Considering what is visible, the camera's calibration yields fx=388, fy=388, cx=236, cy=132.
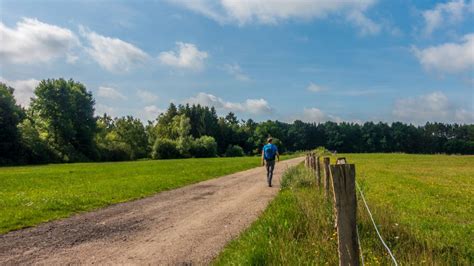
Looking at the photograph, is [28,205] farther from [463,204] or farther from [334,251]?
[463,204]

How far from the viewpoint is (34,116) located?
273ft

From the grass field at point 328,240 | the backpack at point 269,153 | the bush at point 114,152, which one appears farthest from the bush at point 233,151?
the grass field at point 328,240

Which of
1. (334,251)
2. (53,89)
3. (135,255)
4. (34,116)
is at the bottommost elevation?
(135,255)

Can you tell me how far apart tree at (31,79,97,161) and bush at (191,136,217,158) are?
26.2m

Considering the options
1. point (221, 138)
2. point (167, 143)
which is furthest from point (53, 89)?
point (221, 138)

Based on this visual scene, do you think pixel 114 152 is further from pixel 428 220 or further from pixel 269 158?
pixel 428 220

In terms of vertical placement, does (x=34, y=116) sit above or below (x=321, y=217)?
above

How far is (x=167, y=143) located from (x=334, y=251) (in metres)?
88.9

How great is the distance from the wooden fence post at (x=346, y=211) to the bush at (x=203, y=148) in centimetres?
9565

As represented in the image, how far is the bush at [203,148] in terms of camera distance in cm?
10040

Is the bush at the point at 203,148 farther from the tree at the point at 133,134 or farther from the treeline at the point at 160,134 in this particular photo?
the tree at the point at 133,134

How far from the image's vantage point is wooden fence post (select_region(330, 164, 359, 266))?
15.4 feet

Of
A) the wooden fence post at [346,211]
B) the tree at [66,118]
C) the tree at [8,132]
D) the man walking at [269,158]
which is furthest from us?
the tree at [66,118]

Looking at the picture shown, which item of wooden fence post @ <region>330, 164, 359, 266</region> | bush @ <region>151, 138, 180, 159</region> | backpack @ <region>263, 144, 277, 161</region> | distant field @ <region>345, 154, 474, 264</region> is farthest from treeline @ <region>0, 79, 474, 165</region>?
wooden fence post @ <region>330, 164, 359, 266</region>
